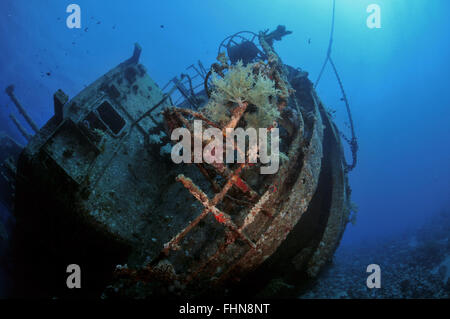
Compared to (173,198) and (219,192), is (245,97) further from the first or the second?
(173,198)

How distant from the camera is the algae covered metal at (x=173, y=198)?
2859 millimetres

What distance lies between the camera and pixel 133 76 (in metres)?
5.74

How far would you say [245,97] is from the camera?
3.04 m

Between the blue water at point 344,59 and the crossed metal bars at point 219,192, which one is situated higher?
the blue water at point 344,59

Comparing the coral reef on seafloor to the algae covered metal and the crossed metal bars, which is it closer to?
the algae covered metal

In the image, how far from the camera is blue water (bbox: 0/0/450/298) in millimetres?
55188

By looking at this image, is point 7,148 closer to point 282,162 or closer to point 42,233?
point 42,233

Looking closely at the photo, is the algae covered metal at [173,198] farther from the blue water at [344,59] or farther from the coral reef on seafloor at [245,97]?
the blue water at [344,59]

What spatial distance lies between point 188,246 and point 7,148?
11.3m

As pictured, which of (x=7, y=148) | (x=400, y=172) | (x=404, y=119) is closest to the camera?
(x=7, y=148)

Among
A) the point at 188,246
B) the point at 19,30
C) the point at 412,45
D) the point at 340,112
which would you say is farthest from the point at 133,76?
the point at 412,45

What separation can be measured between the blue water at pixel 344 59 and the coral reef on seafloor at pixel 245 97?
134 ft

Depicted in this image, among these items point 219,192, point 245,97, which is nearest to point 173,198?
point 219,192

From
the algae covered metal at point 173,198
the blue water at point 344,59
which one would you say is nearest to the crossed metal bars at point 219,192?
the algae covered metal at point 173,198
